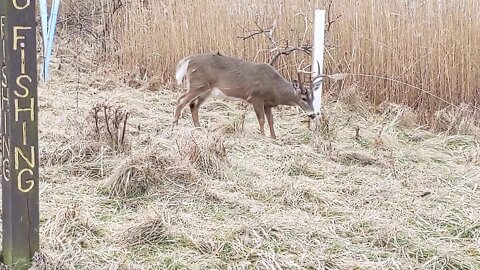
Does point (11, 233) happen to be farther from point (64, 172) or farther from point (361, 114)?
point (361, 114)

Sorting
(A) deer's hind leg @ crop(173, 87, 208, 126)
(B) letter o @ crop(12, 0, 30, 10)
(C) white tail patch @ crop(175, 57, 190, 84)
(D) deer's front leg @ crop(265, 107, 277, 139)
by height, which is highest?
(B) letter o @ crop(12, 0, 30, 10)

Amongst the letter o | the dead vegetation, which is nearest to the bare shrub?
the dead vegetation

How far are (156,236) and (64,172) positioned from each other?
138cm

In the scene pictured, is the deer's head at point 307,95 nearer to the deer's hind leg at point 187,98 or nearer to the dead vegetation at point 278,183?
the dead vegetation at point 278,183

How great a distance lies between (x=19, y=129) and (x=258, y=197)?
1934 millimetres

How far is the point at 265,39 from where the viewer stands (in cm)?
838

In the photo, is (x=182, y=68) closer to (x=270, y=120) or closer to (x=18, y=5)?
(x=270, y=120)

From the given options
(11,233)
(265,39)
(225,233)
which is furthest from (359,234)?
(265,39)

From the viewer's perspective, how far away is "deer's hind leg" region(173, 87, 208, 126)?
21.8ft

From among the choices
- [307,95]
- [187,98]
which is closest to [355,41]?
[307,95]

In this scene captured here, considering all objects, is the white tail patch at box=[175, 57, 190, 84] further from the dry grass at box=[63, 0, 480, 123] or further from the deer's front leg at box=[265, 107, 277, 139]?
the dry grass at box=[63, 0, 480, 123]

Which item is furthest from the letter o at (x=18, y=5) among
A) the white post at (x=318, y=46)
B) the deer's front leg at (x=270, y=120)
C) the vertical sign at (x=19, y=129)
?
the white post at (x=318, y=46)

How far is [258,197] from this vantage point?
421 centimetres

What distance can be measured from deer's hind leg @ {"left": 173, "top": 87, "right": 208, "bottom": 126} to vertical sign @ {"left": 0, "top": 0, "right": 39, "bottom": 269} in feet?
12.9
